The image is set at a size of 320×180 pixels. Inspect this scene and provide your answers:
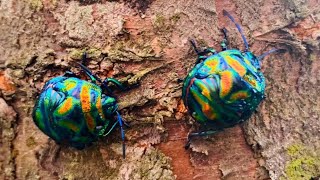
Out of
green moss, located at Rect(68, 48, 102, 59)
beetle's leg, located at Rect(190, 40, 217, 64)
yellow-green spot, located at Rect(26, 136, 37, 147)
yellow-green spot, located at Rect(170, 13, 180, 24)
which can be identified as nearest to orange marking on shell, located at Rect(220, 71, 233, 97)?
beetle's leg, located at Rect(190, 40, 217, 64)

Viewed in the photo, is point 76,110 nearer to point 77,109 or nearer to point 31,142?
point 77,109

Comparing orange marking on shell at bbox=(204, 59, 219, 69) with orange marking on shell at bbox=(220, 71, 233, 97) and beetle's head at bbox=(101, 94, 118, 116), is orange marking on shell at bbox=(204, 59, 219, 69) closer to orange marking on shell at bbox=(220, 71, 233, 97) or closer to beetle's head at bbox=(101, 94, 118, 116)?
orange marking on shell at bbox=(220, 71, 233, 97)

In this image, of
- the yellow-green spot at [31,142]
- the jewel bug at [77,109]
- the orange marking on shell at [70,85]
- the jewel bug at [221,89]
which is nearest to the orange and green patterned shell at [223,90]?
the jewel bug at [221,89]

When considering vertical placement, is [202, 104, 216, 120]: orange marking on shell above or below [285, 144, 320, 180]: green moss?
above

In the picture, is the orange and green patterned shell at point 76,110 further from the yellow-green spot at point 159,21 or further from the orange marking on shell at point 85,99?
the yellow-green spot at point 159,21

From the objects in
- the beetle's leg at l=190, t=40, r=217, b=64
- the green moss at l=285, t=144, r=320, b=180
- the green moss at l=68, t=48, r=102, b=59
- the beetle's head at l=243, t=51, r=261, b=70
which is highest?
the green moss at l=68, t=48, r=102, b=59

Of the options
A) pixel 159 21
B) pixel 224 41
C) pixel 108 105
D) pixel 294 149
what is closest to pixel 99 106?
pixel 108 105
